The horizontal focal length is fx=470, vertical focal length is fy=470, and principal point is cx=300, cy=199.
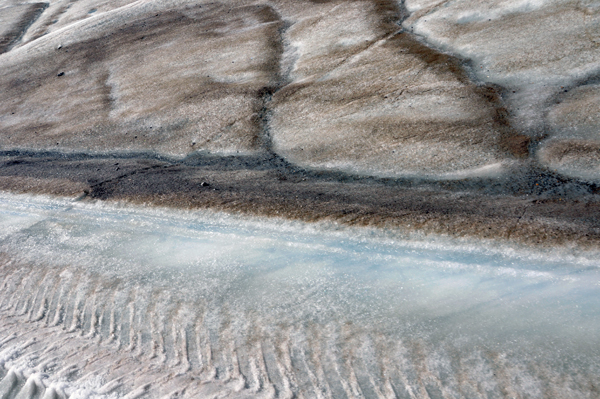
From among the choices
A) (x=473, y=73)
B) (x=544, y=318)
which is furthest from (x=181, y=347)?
(x=473, y=73)

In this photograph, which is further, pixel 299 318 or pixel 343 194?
pixel 343 194

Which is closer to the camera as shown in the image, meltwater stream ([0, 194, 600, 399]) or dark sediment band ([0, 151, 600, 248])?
meltwater stream ([0, 194, 600, 399])

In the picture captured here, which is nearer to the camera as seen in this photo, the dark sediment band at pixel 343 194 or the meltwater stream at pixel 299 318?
the meltwater stream at pixel 299 318

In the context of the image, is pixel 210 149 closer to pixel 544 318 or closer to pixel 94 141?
pixel 94 141
